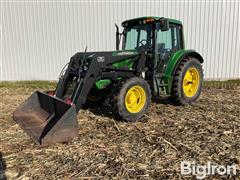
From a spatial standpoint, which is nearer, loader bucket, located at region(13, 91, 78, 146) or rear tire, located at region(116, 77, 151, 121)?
loader bucket, located at region(13, 91, 78, 146)

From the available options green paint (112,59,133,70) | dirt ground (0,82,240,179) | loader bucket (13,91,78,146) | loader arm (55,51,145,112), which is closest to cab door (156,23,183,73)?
loader arm (55,51,145,112)

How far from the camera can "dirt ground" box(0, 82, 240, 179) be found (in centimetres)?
335

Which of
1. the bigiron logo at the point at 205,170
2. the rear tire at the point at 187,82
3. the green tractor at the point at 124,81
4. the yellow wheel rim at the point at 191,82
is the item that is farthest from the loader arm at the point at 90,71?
the bigiron logo at the point at 205,170

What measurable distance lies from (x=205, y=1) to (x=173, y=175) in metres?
9.31

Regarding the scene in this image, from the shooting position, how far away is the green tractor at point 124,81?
4645 millimetres

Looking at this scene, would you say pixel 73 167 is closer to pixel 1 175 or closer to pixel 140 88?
pixel 1 175

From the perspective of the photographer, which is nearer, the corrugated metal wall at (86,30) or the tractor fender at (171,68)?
the tractor fender at (171,68)

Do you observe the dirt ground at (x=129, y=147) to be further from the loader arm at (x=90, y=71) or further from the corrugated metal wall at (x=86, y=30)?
the corrugated metal wall at (x=86, y=30)

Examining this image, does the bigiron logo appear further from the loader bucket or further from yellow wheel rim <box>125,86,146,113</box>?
yellow wheel rim <box>125,86,146,113</box>

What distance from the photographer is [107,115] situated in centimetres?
588

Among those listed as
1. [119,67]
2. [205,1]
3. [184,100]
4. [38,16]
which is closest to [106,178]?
[119,67]

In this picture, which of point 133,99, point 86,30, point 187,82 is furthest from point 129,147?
point 86,30

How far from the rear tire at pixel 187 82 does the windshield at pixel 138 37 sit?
1.00m

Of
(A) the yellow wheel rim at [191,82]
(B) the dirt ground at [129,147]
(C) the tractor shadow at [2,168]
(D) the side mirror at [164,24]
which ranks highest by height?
(D) the side mirror at [164,24]
